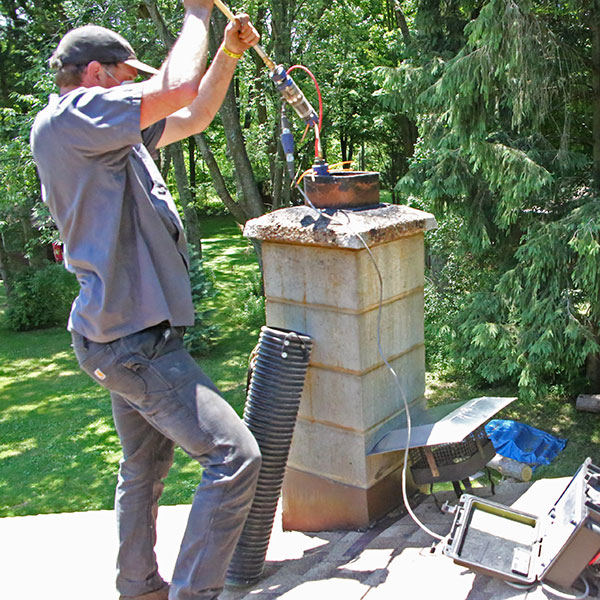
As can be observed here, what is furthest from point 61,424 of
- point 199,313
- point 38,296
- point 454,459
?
point 454,459

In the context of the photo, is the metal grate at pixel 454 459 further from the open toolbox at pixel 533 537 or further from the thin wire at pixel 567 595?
the thin wire at pixel 567 595

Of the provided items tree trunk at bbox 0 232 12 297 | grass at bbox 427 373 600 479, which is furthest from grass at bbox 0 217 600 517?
tree trunk at bbox 0 232 12 297

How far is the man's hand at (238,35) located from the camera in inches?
90.3

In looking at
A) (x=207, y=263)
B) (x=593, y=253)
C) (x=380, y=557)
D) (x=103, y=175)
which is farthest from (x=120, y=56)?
(x=207, y=263)

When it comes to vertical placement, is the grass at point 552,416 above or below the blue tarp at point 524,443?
below

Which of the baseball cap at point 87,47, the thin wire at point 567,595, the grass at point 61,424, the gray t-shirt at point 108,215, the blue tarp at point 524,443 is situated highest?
the baseball cap at point 87,47

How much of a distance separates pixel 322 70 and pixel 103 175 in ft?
32.8

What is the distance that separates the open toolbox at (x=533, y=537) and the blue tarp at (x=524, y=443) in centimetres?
389

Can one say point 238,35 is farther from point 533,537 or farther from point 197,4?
point 533,537

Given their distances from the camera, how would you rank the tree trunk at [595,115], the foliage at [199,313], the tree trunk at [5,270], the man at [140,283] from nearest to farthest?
the man at [140,283], the tree trunk at [595,115], the foliage at [199,313], the tree trunk at [5,270]

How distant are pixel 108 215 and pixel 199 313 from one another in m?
8.73

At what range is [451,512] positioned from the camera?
3.02 m

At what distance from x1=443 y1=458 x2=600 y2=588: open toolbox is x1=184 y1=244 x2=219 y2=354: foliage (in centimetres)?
811

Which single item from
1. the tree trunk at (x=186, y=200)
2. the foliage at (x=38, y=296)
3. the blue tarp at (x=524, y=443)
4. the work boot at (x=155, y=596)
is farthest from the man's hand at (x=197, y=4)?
the foliage at (x=38, y=296)
